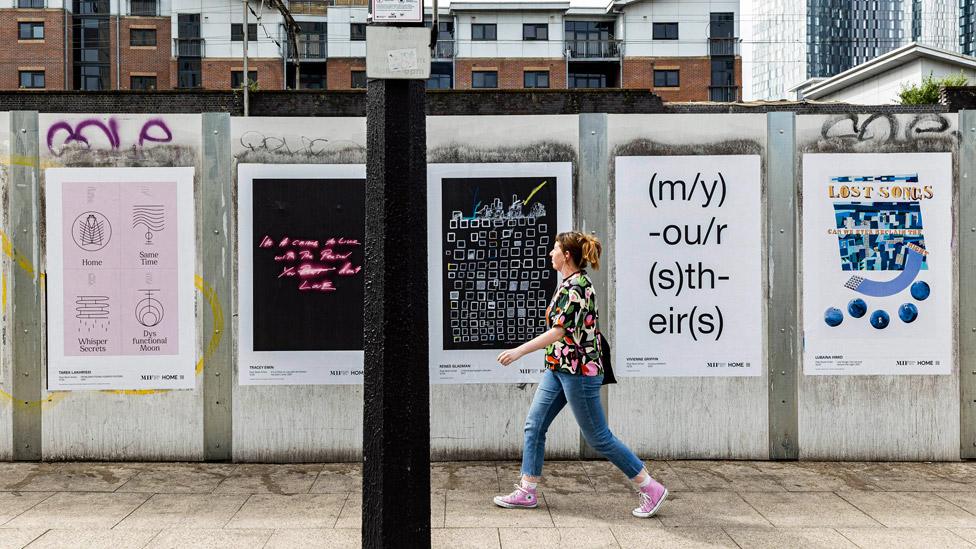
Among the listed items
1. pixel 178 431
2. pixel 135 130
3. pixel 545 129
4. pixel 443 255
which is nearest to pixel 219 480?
pixel 178 431

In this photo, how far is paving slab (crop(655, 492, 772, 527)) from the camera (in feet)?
16.0

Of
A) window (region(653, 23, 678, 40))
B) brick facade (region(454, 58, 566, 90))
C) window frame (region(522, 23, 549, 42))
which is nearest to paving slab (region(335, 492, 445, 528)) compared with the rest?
brick facade (region(454, 58, 566, 90))

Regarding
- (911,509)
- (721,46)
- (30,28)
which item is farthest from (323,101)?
(721,46)

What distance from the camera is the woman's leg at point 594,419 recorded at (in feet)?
16.1

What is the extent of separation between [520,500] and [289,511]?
1.43 meters

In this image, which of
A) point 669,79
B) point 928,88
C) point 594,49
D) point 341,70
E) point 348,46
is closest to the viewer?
point 928,88

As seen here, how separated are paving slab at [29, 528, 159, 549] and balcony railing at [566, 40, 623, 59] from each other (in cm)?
5584

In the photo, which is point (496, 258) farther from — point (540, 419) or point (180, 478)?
point (180, 478)

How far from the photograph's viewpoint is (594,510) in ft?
16.8

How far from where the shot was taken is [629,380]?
245 inches

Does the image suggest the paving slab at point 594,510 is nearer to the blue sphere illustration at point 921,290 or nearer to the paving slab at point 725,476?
the paving slab at point 725,476

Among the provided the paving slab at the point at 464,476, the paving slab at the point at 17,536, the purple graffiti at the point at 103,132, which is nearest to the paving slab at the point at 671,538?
the paving slab at the point at 464,476

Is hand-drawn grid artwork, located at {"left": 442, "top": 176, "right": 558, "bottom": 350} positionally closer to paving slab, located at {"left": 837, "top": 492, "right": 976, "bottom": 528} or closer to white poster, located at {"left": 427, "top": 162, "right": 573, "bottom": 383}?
white poster, located at {"left": 427, "top": 162, "right": 573, "bottom": 383}

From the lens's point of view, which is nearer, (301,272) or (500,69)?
(301,272)
